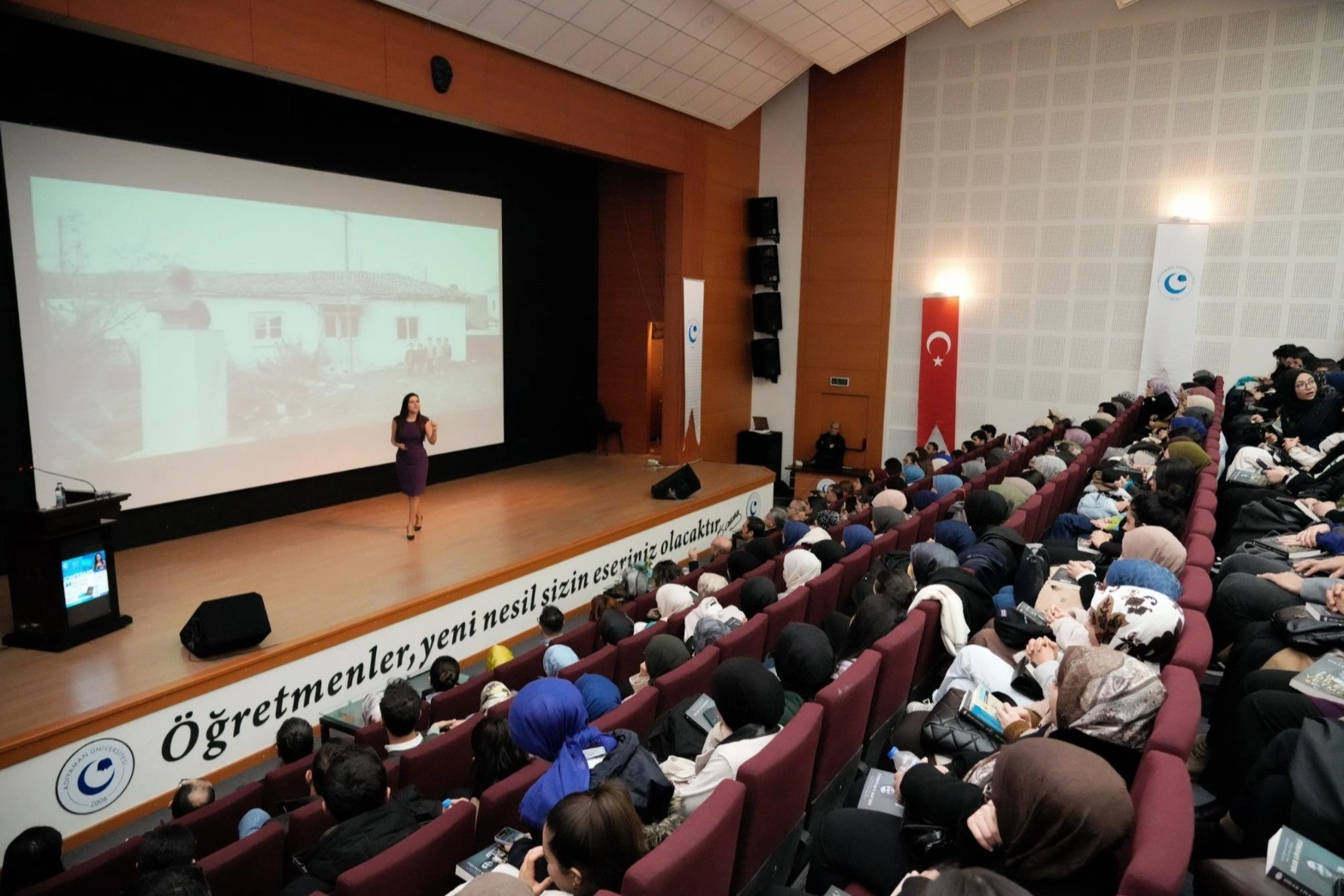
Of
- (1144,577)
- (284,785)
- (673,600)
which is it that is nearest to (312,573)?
(284,785)

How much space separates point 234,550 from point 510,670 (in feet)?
11.5

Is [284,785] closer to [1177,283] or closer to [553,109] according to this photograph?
[553,109]

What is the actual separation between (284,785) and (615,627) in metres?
1.56

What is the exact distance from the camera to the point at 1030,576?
11.1 ft

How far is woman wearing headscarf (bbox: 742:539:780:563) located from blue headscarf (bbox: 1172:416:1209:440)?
2.79 m

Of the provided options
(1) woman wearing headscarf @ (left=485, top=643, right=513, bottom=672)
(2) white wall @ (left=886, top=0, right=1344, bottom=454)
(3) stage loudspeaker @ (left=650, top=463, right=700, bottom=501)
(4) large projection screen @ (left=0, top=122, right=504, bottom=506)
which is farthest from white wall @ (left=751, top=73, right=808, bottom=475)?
(1) woman wearing headscarf @ (left=485, top=643, right=513, bottom=672)

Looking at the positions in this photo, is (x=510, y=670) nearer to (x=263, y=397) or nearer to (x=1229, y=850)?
(x=1229, y=850)

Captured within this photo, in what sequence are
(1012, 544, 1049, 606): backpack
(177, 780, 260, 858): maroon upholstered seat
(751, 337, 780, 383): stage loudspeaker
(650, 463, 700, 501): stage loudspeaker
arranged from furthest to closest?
1. (751, 337, 780, 383): stage loudspeaker
2. (650, 463, 700, 501): stage loudspeaker
3. (1012, 544, 1049, 606): backpack
4. (177, 780, 260, 858): maroon upholstered seat

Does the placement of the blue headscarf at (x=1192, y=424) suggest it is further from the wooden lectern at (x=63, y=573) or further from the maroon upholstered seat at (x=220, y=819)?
the wooden lectern at (x=63, y=573)

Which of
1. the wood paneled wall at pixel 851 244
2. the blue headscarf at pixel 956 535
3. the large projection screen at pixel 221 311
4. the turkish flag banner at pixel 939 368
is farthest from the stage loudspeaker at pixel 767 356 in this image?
the blue headscarf at pixel 956 535

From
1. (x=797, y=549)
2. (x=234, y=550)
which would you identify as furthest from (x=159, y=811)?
(x=797, y=549)

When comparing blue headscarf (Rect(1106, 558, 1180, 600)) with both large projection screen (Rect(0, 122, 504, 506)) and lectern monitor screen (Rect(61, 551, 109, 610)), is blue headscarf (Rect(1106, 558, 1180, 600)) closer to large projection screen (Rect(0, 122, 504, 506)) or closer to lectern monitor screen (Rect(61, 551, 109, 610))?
lectern monitor screen (Rect(61, 551, 109, 610))

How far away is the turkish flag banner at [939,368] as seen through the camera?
10594 mm

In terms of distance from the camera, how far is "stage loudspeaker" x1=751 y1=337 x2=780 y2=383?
38.1 feet
